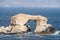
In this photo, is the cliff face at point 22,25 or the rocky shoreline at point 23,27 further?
the cliff face at point 22,25

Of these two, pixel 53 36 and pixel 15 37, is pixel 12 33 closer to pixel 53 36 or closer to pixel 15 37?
pixel 15 37

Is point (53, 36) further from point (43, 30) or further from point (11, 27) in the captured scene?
point (11, 27)

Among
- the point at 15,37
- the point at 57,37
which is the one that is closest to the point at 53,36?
the point at 57,37

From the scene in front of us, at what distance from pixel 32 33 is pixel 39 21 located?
13.6 ft

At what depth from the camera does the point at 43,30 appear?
331ft

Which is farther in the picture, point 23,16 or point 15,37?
point 23,16

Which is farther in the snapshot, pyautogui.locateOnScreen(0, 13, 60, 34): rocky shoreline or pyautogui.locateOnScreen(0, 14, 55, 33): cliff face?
pyautogui.locateOnScreen(0, 14, 55, 33): cliff face

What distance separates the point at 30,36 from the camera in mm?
98062

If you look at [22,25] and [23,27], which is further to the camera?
[22,25]

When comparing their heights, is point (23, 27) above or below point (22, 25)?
below

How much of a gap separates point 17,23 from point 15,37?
6930 millimetres

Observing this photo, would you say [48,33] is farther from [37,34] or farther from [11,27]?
[11,27]

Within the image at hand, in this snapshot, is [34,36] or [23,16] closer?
[34,36]

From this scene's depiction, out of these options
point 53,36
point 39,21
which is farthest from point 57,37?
point 39,21
